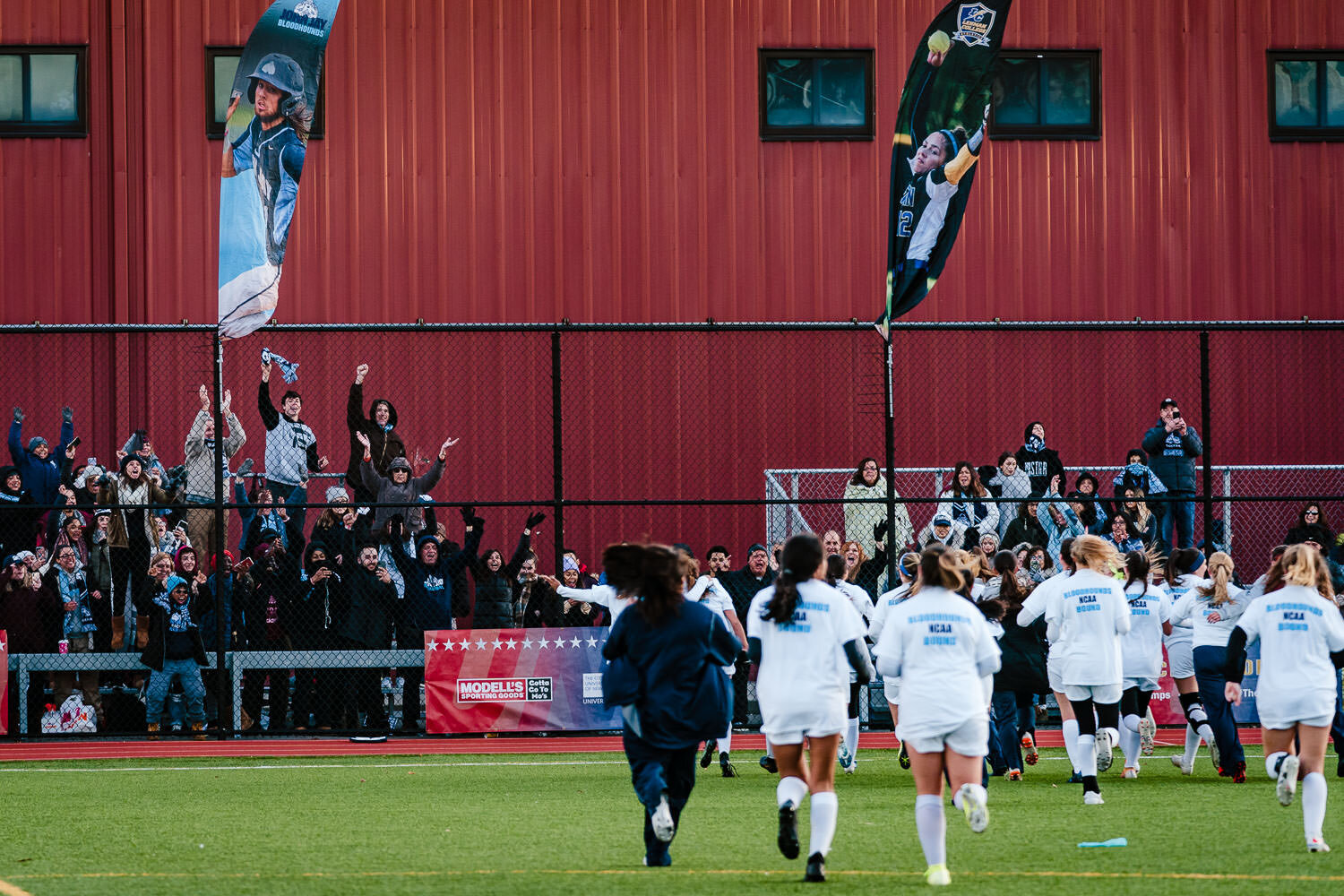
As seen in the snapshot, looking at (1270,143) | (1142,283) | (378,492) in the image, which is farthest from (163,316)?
(1270,143)

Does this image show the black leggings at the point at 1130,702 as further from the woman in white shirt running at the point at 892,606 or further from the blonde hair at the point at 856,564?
the blonde hair at the point at 856,564

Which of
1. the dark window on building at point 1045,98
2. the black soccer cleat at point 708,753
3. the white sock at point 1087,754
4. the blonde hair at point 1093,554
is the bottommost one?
the black soccer cleat at point 708,753

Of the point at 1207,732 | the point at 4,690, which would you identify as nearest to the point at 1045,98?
the point at 1207,732

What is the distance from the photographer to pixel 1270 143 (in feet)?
76.8

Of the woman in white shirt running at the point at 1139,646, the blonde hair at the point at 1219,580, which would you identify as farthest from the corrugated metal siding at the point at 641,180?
the blonde hair at the point at 1219,580

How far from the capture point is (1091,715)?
12227mm

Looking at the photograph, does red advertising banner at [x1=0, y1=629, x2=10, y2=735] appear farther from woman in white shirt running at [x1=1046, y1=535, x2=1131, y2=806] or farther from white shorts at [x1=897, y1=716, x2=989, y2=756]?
white shorts at [x1=897, y1=716, x2=989, y2=756]

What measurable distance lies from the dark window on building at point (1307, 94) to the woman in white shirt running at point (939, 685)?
17455 mm

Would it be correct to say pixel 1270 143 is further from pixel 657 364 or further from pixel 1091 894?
pixel 1091 894

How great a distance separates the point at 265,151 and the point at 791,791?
30.2 ft

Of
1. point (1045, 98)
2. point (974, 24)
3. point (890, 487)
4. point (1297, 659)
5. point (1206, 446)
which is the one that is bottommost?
point (1297, 659)

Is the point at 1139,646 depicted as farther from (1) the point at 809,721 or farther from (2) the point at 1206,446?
(1) the point at 809,721

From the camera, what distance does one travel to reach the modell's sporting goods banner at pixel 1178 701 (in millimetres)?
16594

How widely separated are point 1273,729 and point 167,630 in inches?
420
